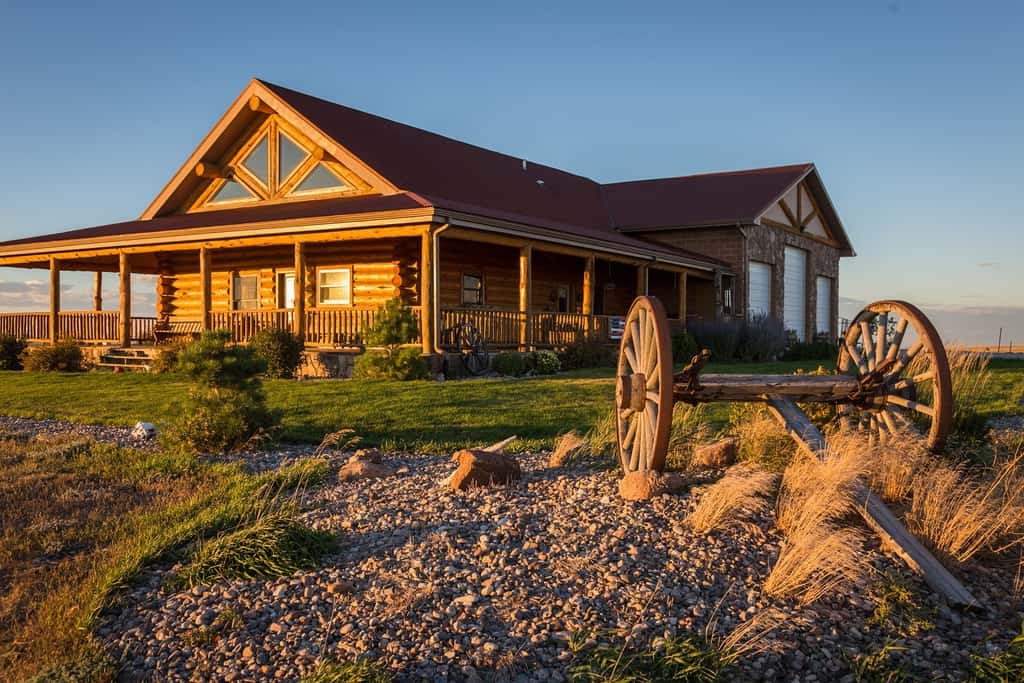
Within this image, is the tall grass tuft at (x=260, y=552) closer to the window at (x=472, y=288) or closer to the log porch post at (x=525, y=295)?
the log porch post at (x=525, y=295)

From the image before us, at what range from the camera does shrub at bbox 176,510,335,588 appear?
5289 millimetres

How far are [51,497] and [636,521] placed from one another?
197 inches

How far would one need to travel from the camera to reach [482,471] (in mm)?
6605

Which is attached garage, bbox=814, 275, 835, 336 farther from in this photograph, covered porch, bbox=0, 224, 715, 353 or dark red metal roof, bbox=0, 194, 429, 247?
dark red metal roof, bbox=0, 194, 429, 247

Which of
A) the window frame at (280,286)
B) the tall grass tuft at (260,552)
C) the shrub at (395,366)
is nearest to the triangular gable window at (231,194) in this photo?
the window frame at (280,286)

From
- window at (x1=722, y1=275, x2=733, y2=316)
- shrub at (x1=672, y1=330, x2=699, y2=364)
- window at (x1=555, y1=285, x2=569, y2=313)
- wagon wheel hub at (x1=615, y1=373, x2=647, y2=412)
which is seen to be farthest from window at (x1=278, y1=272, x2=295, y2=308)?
wagon wheel hub at (x1=615, y1=373, x2=647, y2=412)

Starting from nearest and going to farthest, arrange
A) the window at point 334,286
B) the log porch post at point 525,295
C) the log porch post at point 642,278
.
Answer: the log porch post at point 525,295, the window at point 334,286, the log porch post at point 642,278

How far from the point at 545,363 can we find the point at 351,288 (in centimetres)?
583

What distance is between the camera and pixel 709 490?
602 centimetres

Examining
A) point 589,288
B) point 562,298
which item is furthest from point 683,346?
point 562,298

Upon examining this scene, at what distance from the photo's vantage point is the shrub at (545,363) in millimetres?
17797

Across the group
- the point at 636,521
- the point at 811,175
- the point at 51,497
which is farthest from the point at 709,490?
the point at 811,175

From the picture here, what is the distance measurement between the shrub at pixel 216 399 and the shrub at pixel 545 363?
8.94 m

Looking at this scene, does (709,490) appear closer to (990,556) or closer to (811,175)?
(990,556)
